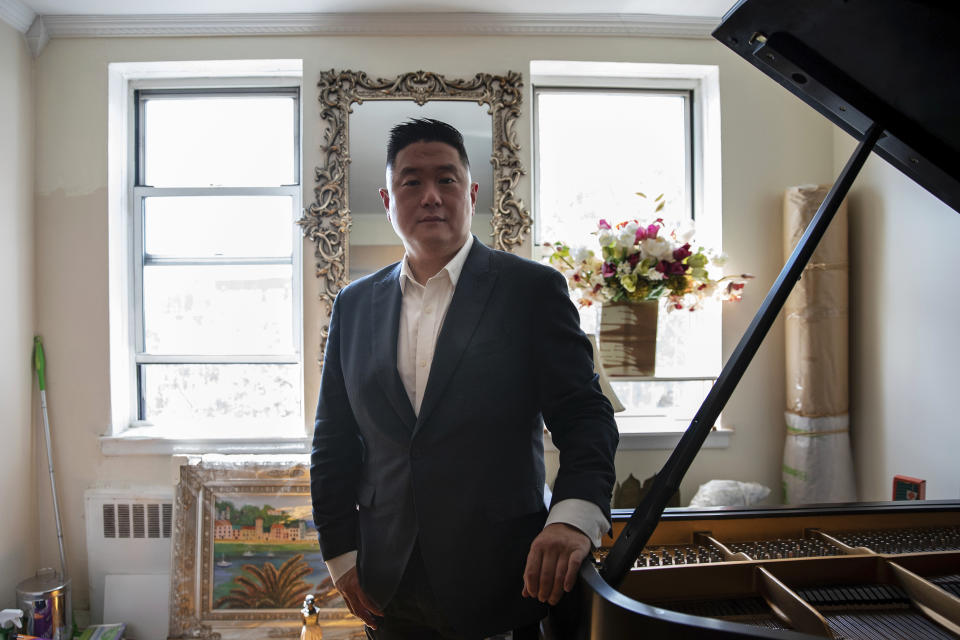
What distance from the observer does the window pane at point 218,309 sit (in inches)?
109

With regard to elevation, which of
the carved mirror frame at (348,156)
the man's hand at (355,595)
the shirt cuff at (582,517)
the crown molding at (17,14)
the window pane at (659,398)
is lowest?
the man's hand at (355,595)

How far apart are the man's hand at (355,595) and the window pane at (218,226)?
194cm

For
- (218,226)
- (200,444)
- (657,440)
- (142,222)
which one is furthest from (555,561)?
(142,222)

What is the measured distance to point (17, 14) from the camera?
95.0 inches

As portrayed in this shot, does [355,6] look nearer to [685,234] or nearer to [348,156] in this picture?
[348,156]

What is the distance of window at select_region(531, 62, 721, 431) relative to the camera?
108 inches

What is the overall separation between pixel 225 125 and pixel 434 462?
2.47 m

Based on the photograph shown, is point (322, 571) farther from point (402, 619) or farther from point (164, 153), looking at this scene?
point (164, 153)

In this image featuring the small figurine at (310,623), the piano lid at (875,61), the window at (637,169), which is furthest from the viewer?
the window at (637,169)

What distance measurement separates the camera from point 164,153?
2812 millimetres

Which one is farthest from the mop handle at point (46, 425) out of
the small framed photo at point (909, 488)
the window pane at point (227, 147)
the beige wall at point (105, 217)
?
the small framed photo at point (909, 488)

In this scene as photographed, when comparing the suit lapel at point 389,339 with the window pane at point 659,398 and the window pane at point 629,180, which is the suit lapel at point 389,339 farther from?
the window pane at point 659,398

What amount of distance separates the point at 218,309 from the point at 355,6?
1578 millimetres

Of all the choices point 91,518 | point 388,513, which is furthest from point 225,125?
point 388,513
